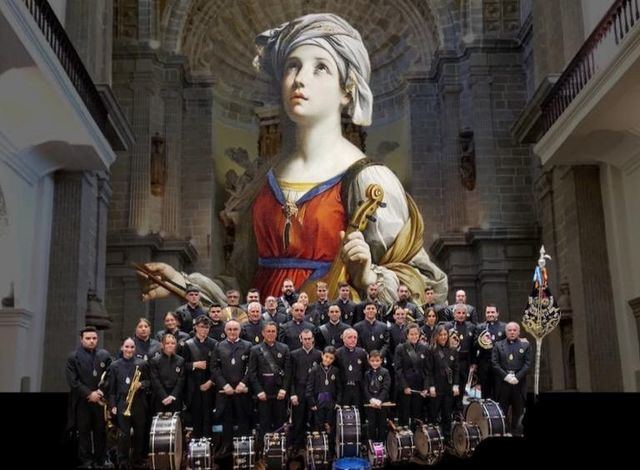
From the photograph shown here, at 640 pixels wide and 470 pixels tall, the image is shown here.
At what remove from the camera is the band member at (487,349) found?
9.63 m

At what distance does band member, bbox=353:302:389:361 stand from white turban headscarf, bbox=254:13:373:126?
14.9ft

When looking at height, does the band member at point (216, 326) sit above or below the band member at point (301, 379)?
above

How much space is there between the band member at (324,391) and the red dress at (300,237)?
12.0ft

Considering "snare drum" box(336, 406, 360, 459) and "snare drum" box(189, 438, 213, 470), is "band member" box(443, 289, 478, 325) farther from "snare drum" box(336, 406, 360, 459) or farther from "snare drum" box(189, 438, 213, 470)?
"snare drum" box(189, 438, 213, 470)

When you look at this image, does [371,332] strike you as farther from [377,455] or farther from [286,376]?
[377,455]

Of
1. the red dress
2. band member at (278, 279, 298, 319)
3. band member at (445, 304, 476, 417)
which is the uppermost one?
the red dress

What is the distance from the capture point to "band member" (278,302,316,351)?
9.64 metres

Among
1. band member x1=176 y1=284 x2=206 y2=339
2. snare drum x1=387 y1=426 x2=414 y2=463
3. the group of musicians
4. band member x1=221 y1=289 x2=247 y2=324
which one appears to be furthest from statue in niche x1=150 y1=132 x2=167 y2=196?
snare drum x1=387 y1=426 x2=414 y2=463

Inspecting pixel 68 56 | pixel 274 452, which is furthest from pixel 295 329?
pixel 68 56

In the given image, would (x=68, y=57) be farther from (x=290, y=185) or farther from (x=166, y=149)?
(x=166, y=149)

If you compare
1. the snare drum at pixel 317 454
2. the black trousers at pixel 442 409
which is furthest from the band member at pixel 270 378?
the black trousers at pixel 442 409

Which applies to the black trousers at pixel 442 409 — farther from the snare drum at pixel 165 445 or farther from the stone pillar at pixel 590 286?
the stone pillar at pixel 590 286

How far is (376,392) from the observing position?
8.90 meters

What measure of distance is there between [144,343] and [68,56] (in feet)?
17.8
